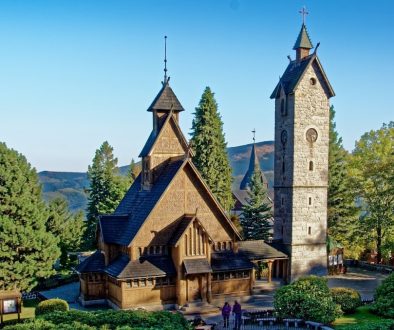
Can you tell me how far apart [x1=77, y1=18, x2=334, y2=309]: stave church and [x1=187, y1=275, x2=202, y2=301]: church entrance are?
60mm

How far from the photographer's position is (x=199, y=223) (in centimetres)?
2600

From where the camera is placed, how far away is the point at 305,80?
32.5m

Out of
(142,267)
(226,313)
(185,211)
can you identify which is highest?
(185,211)

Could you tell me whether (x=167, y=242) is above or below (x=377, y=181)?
below

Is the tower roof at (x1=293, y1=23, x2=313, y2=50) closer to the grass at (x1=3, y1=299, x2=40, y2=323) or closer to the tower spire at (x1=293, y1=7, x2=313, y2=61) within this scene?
the tower spire at (x1=293, y1=7, x2=313, y2=61)

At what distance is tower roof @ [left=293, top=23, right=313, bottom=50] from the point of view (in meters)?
33.5

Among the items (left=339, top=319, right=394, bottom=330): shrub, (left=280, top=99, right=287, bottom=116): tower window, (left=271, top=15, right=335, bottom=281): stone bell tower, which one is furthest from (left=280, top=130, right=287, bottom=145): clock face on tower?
(left=339, top=319, right=394, bottom=330): shrub

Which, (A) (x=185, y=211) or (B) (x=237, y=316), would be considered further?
(A) (x=185, y=211)

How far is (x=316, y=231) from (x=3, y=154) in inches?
849

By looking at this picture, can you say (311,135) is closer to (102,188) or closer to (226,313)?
(226,313)

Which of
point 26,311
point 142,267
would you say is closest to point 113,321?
point 142,267

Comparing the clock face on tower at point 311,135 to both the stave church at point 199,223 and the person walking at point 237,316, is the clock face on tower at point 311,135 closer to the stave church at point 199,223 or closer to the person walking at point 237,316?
the stave church at point 199,223

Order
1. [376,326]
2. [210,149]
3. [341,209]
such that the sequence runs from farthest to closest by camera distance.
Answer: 1. [210,149]
2. [341,209]
3. [376,326]

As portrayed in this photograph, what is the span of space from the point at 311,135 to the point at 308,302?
49.3 ft
